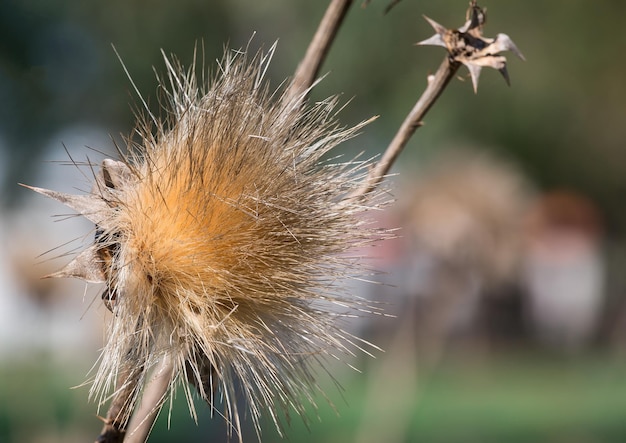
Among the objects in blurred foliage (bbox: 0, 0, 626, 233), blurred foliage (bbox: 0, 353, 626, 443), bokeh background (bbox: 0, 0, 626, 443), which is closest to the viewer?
bokeh background (bbox: 0, 0, 626, 443)

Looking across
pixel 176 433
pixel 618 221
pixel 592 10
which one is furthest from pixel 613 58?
pixel 618 221

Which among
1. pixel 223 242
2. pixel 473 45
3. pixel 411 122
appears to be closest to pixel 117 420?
pixel 223 242

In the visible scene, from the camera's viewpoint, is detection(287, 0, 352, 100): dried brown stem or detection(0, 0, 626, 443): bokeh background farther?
detection(0, 0, 626, 443): bokeh background

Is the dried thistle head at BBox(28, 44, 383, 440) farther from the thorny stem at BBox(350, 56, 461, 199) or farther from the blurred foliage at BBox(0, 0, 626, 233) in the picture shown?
the blurred foliage at BBox(0, 0, 626, 233)

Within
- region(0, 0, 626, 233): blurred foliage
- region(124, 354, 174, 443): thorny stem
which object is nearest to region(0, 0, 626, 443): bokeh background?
region(0, 0, 626, 233): blurred foliage

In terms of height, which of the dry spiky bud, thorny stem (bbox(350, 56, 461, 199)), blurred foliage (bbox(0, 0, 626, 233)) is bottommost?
thorny stem (bbox(350, 56, 461, 199))

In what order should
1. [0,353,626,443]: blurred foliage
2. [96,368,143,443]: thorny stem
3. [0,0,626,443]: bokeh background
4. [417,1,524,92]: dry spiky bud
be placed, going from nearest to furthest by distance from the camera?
[96,368,143,443]: thorny stem → [417,1,524,92]: dry spiky bud → [0,0,626,443]: bokeh background → [0,353,626,443]: blurred foliage

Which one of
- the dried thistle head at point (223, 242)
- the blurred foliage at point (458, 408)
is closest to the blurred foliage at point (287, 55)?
the blurred foliage at point (458, 408)

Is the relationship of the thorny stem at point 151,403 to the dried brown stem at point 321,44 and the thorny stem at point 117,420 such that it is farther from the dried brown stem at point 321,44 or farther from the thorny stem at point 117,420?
the dried brown stem at point 321,44
